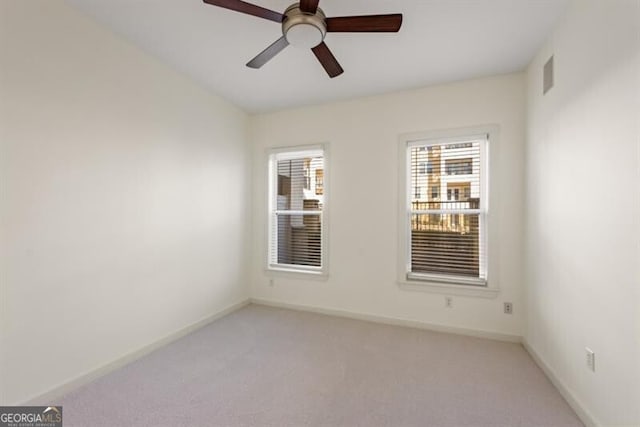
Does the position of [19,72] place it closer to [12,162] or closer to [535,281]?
[12,162]

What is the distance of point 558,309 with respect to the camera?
2.15m

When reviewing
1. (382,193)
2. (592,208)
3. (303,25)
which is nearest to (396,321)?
(382,193)

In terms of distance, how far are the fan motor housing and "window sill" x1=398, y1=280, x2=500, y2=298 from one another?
105 inches

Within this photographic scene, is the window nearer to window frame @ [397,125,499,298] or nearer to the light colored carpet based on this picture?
window frame @ [397,125,499,298]

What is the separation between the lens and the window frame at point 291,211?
3.70m

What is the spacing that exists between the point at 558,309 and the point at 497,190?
4.20 feet

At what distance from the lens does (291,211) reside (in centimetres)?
406

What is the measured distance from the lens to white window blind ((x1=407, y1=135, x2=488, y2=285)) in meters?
3.13

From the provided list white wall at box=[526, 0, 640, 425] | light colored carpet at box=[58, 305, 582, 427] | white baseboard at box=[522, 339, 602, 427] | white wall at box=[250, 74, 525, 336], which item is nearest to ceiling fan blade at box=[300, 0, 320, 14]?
white wall at box=[526, 0, 640, 425]

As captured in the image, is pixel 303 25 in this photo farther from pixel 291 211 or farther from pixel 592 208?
pixel 291 211

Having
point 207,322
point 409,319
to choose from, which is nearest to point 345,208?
point 409,319

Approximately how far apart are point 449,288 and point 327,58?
8.74 ft

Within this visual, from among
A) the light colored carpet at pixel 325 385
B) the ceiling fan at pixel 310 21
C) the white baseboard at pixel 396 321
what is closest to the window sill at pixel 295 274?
the white baseboard at pixel 396 321

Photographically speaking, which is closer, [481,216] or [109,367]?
[109,367]
